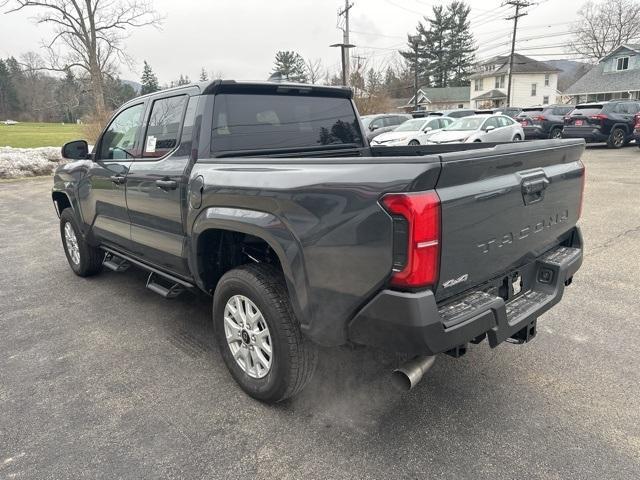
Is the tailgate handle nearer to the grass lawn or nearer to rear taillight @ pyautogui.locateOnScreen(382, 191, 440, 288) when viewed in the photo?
rear taillight @ pyautogui.locateOnScreen(382, 191, 440, 288)

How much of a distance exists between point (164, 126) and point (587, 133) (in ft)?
58.9

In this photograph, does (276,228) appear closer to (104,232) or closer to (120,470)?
(120,470)

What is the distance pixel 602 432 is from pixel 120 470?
252 cm

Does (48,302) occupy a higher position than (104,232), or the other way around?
(104,232)

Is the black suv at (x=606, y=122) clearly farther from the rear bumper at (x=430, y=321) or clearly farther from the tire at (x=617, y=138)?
the rear bumper at (x=430, y=321)

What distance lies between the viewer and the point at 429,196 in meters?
1.92

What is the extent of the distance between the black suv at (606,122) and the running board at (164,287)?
17.5 m

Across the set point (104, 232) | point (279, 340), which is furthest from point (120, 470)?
point (104, 232)

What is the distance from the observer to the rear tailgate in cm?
202

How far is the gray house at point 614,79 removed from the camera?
41562 mm

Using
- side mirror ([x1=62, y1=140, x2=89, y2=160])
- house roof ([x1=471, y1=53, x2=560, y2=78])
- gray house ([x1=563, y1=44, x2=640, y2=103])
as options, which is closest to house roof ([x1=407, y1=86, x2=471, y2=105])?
house roof ([x1=471, y1=53, x2=560, y2=78])

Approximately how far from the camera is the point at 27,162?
1627cm

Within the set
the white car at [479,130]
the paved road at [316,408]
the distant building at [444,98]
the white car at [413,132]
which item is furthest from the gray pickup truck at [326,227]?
the distant building at [444,98]

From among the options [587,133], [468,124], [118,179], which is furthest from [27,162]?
[587,133]
